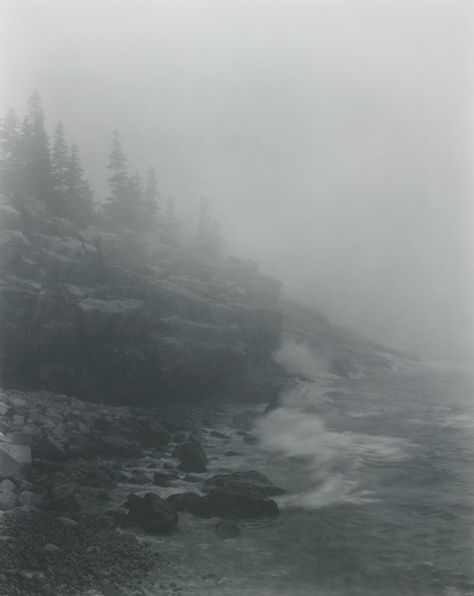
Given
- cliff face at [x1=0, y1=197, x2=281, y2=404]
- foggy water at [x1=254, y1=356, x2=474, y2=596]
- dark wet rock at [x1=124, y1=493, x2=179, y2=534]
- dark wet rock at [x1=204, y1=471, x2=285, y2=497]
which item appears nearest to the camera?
foggy water at [x1=254, y1=356, x2=474, y2=596]

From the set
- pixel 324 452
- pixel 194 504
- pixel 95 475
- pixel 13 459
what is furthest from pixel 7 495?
pixel 324 452

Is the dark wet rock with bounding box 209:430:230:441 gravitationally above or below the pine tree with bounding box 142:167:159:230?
below

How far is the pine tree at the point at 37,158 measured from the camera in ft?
217

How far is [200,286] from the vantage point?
63.3 m

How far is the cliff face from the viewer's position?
142 feet

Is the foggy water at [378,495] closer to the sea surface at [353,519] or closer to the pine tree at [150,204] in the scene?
the sea surface at [353,519]

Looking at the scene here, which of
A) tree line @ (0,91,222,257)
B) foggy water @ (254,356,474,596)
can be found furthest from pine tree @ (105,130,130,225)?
foggy water @ (254,356,474,596)

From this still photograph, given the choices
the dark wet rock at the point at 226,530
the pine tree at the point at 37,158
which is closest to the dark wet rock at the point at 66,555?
the dark wet rock at the point at 226,530

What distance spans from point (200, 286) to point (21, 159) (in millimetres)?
28907

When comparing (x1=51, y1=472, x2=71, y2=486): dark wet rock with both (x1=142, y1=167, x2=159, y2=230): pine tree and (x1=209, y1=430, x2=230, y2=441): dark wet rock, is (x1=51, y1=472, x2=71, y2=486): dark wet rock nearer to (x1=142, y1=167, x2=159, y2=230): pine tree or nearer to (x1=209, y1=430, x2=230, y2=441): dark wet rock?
(x1=209, y1=430, x2=230, y2=441): dark wet rock

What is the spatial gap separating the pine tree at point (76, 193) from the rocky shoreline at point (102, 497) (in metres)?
40.4

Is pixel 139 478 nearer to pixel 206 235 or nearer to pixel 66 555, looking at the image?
pixel 66 555

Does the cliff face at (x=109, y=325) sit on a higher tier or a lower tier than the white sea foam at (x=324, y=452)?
higher

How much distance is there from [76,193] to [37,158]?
761cm
